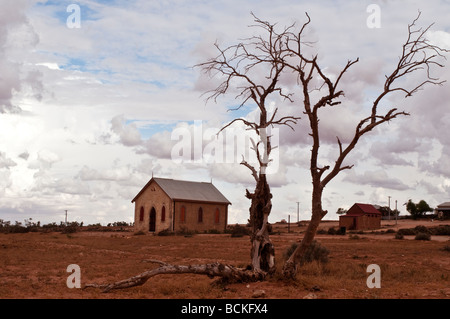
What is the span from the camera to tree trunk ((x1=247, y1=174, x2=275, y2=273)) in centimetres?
1408

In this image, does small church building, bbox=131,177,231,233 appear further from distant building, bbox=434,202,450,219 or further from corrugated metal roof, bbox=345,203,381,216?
distant building, bbox=434,202,450,219

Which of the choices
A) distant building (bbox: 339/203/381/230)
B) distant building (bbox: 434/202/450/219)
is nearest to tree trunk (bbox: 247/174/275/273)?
distant building (bbox: 339/203/381/230)

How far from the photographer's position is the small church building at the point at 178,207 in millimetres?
48000

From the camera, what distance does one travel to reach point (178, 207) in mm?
48188

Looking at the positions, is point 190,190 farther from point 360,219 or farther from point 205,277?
point 205,277

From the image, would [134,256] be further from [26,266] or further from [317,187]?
[317,187]

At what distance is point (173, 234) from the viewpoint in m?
44.9

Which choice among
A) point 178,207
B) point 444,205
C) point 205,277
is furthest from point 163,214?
point 444,205

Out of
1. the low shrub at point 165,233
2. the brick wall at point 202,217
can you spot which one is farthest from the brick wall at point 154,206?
the low shrub at point 165,233

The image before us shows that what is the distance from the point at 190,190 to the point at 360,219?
21451mm

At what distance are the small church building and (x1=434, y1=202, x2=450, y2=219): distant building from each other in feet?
132

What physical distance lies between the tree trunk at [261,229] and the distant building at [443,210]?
69.2 meters

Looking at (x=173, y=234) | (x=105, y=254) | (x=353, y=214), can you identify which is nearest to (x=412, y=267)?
(x=105, y=254)
